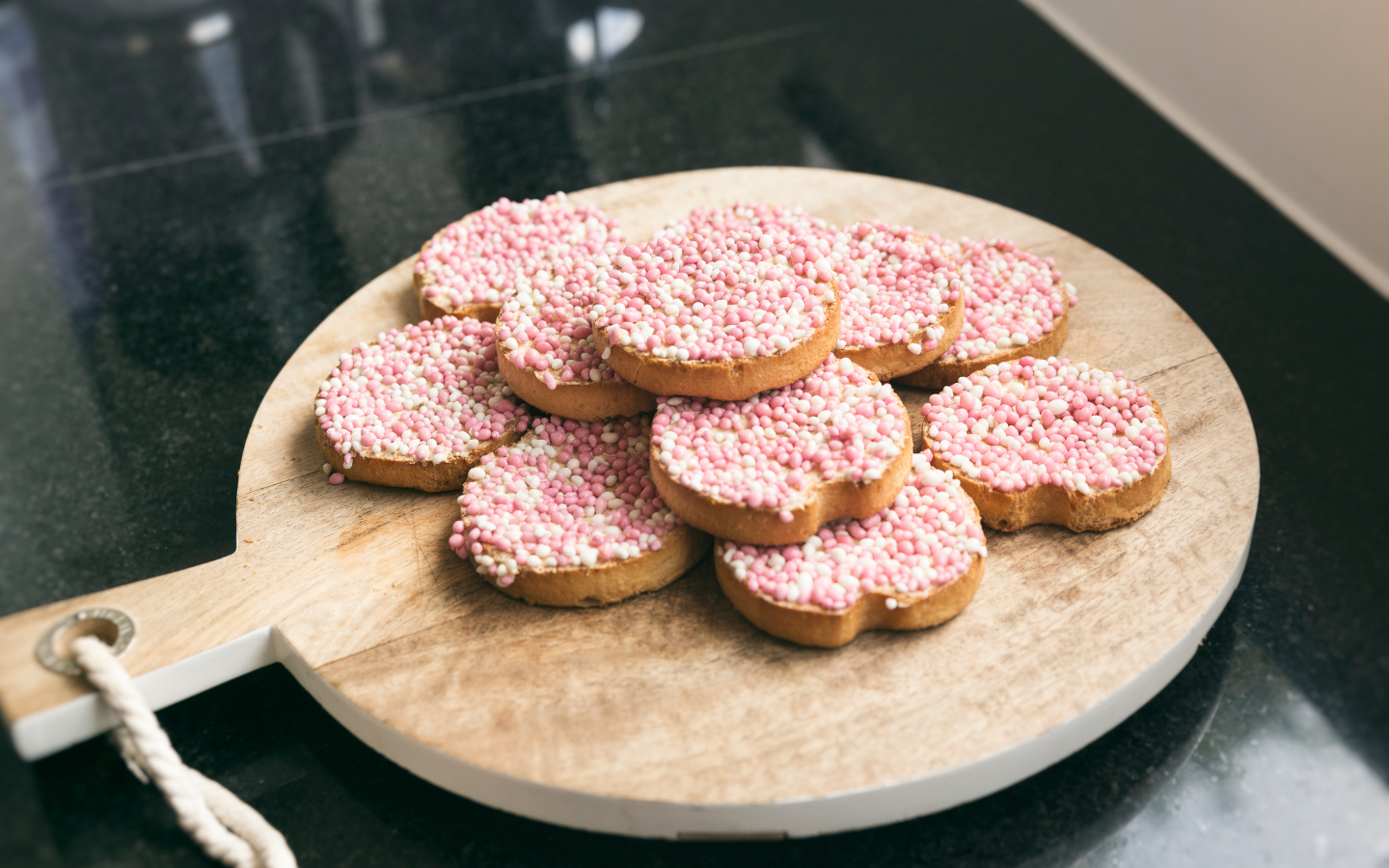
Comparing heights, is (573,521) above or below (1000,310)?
below

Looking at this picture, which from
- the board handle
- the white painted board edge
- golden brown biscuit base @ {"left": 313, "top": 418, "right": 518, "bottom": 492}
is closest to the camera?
the white painted board edge

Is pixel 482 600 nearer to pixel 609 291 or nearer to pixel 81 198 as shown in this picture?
pixel 609 291

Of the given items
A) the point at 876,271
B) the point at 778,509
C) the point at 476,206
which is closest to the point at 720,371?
the point at 778,509

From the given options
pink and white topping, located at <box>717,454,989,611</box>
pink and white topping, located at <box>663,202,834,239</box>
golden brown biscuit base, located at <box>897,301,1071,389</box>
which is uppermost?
pink and white topping, located at <box>663,202,834,239</box>

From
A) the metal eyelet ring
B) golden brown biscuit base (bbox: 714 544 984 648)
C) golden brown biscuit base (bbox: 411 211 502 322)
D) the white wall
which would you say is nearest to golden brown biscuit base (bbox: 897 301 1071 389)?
golden brown biscuit base (bbox: 714 544 984 648)

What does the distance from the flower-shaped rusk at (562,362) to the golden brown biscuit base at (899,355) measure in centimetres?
28

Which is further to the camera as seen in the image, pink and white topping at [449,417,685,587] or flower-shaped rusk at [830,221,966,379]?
flower-shaped rusk at [830,221,966,379]

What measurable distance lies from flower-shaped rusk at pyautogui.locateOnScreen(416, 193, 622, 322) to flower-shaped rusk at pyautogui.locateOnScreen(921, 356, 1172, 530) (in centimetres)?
58

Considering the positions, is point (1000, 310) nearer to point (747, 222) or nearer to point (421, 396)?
point (747, 222)

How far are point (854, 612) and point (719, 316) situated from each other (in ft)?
1.28

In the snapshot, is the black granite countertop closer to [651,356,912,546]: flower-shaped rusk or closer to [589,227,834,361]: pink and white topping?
[651,356,912,546]: flower-shaped rusk

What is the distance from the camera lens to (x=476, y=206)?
7.73 feet

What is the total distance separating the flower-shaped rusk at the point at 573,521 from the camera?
4.31ft

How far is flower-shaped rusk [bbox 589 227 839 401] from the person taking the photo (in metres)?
1.34
